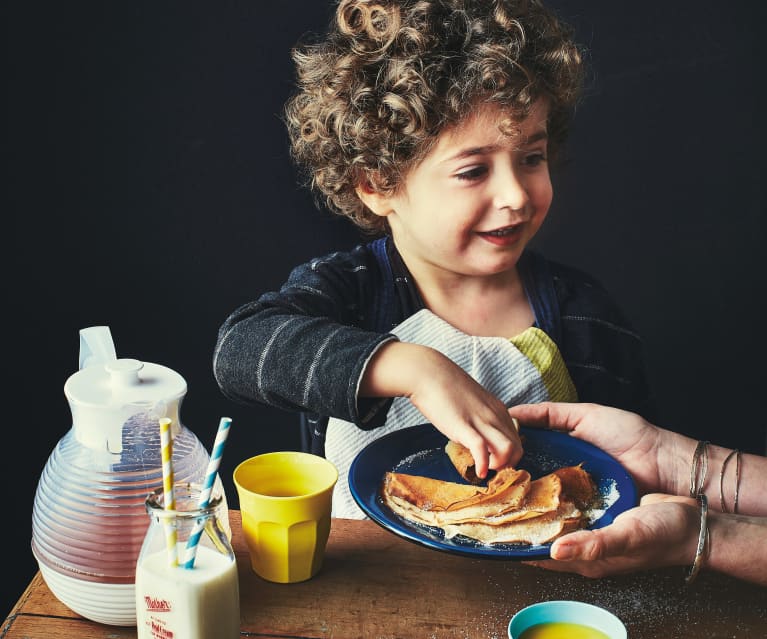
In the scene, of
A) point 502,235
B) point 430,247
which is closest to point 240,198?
point 430,247

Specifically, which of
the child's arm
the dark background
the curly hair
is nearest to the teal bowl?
the child's arm

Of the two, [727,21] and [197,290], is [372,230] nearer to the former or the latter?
[197,290]

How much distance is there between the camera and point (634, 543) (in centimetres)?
98

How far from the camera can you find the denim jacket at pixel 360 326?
1.29 m

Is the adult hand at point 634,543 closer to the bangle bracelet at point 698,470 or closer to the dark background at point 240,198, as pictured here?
the bangle bracelet at point 698,470

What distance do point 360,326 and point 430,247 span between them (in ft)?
0.69

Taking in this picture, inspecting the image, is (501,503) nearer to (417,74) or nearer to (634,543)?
(634,543)

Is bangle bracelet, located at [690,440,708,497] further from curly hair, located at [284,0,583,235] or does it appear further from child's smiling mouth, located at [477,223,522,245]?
curly hair, located at [284,0,583,235]

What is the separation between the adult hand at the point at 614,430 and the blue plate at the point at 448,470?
0.31 ft

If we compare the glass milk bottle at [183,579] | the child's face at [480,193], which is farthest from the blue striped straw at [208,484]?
the child's face at [480,193]

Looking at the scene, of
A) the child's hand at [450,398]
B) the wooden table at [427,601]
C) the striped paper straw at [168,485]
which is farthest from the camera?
the child's hand at [450,398]

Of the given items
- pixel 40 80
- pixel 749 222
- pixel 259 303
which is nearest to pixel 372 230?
pixel 259 303

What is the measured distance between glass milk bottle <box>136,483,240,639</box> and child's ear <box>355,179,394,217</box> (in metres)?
0.85

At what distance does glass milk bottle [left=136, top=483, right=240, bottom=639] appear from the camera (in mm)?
828
